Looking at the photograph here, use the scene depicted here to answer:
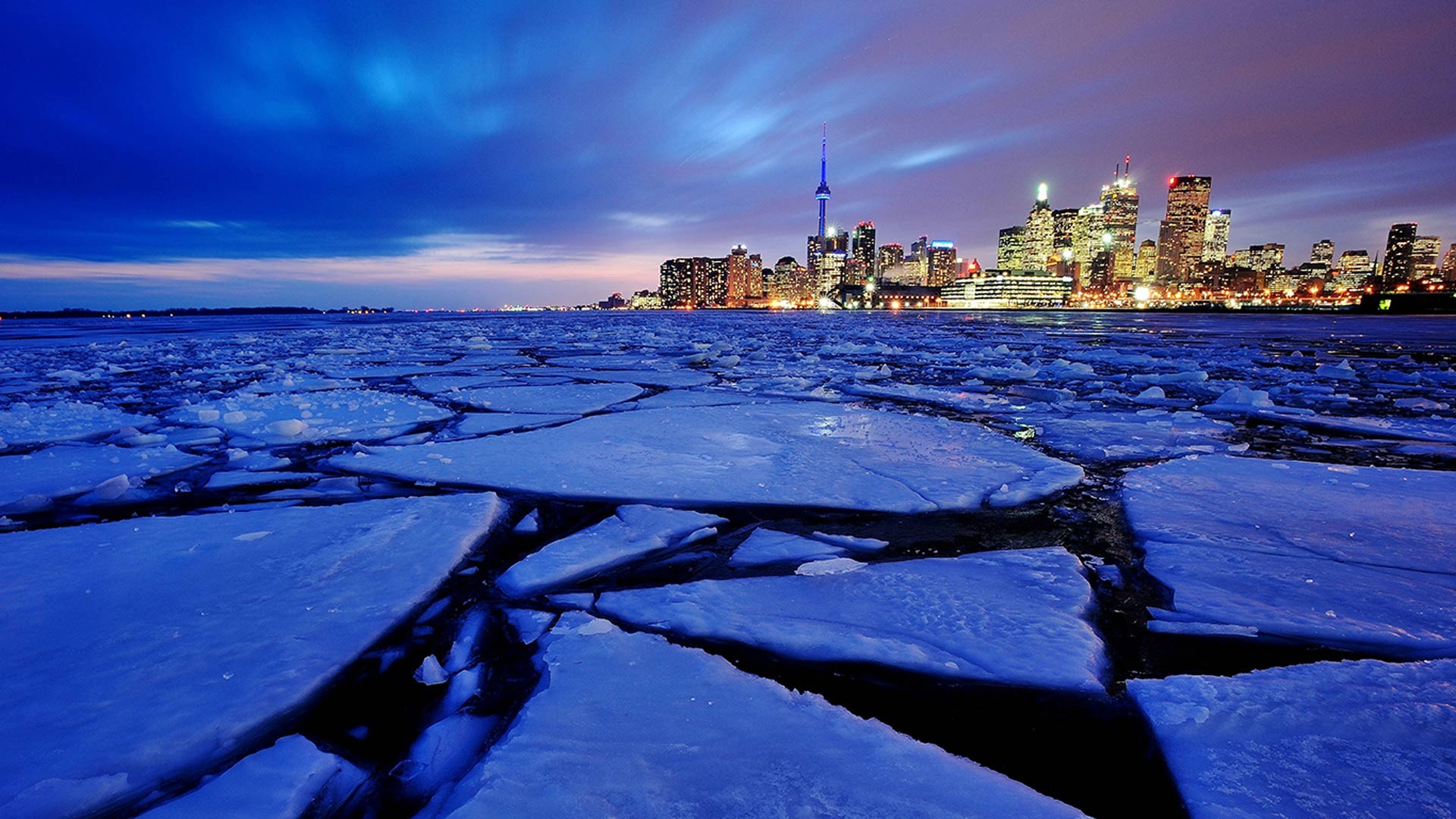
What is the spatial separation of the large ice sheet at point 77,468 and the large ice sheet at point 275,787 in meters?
2.53

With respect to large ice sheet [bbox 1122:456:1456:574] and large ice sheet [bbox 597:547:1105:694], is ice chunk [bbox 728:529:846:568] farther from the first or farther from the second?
large ice sheet [bbox 1122:456:1456:574]

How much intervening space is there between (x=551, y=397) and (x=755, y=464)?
3.03 meters

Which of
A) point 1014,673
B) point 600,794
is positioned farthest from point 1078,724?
point 600,794

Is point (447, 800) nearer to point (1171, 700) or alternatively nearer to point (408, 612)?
point (408, 612)

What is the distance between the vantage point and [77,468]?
9.95 feet

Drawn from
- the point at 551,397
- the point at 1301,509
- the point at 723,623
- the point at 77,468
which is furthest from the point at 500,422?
the point at 1301,509

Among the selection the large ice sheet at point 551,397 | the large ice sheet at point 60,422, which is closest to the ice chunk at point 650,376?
the large ice sheet at point 551,397

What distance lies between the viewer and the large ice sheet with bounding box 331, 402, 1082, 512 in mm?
2596

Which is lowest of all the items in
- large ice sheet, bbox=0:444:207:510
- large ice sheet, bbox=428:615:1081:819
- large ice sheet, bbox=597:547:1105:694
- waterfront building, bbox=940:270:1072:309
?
large ice sheet, bbox=428:615:1081:819

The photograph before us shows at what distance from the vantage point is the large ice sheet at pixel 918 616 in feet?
4.55

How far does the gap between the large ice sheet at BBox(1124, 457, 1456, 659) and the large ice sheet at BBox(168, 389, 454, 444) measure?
160 inches

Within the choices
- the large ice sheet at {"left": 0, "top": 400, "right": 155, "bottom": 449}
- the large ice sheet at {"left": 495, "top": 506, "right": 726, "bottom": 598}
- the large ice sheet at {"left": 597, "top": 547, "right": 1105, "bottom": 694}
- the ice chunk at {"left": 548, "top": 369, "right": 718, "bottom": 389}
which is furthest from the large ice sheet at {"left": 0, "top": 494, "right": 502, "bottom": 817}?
the ice chunk at {"left": 548, "top": 369, "right": 718, "bottom": 389}

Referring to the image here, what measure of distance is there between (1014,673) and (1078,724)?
5.8 inches

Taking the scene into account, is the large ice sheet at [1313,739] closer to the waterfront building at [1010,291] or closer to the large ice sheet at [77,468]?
the large ice sheet at [77,468]
